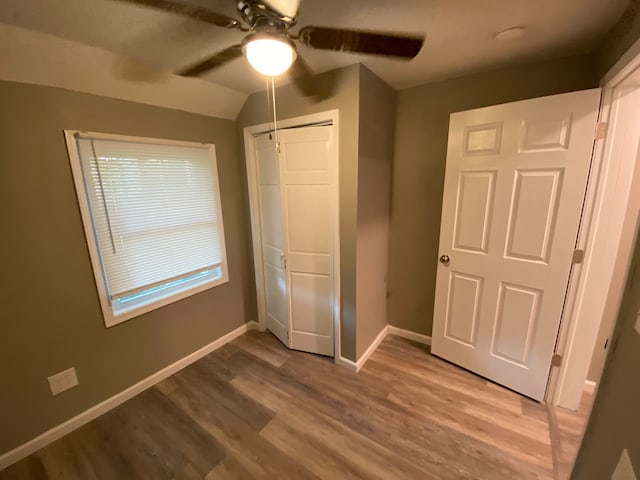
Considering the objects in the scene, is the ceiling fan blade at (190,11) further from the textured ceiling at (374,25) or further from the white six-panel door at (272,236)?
the white six-panel door at (272,236)

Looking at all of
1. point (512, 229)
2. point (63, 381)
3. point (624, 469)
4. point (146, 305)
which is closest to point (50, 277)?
point (146, 305)

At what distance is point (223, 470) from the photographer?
4.63ft

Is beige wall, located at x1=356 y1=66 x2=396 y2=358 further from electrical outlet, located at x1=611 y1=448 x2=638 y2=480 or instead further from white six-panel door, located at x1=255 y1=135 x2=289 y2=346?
electrical outlet, located at x1=611 y1=448 x2=638 y2=480

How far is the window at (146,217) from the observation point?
1.64m

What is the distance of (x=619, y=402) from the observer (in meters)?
0.79

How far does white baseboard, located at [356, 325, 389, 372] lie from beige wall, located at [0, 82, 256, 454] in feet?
5.45

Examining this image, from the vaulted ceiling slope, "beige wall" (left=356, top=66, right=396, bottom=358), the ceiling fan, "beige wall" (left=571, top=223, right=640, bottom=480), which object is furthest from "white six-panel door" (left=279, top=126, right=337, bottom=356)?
"beige wall" (left=571, top=223, right=640, bottom=480)

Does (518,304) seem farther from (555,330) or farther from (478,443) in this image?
(478,443)

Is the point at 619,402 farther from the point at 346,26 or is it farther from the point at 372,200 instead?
the point at 346,26

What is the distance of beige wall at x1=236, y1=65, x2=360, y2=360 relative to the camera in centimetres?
173

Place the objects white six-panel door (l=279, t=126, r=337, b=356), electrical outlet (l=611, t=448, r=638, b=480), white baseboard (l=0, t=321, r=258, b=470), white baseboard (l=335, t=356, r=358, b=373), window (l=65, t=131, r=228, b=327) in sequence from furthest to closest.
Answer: white baseboard (l=335, t=356, r=358, b=373)
white six-panel door (l=279, t=126, r=337, b=356)
window (l=65, t=131, r=228, b=327)
white baseboard (l=0, t=321, r=258, b=470)
electrical outlet (l=611, t=448, r=638, b=480)

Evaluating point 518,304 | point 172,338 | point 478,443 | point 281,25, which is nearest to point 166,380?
point 172,338

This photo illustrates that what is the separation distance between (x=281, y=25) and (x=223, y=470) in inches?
85.8

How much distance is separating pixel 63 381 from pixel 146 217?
3.71ft
